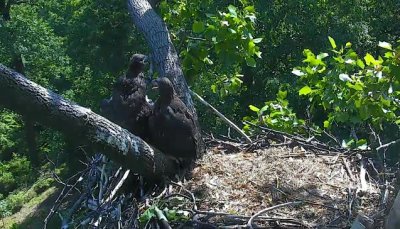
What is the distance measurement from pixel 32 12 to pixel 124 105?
1720 centimetres

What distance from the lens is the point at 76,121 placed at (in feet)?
14.5

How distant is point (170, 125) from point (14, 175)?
17.9 m

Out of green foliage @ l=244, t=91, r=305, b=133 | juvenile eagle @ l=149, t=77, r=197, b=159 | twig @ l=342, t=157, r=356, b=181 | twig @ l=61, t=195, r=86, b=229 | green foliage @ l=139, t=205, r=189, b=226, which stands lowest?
twig @ l=61, t=195, r=86, b=229

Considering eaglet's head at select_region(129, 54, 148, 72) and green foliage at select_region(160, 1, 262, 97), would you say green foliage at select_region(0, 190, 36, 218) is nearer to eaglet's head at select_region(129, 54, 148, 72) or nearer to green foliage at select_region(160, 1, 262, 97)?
green foliage at select_region(160, 1, 262, 97)

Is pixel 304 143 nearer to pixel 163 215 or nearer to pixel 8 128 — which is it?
pixel 163 215

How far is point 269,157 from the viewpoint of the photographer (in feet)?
19.9

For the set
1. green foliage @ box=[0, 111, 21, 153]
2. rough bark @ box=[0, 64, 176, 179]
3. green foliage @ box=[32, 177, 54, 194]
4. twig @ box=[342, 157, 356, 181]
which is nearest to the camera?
rough bark @ box=[0, 64, 176, 179]

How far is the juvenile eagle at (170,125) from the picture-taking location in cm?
569

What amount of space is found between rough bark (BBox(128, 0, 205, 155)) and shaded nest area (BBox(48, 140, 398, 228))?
58 cm

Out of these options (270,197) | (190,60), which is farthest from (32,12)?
(270,197)

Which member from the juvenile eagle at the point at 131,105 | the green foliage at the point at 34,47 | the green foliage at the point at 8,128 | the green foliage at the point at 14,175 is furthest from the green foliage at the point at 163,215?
the green foliage at the point at 14,175

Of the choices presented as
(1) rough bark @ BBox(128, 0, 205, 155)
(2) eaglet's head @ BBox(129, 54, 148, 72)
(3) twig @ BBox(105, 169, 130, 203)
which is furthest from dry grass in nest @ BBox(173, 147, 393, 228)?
(2) eaglet's head @ BBox(129, 54, 148, 72)

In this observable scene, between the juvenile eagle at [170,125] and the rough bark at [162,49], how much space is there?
0.93ft

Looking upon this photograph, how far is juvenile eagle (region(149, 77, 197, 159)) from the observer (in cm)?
569
